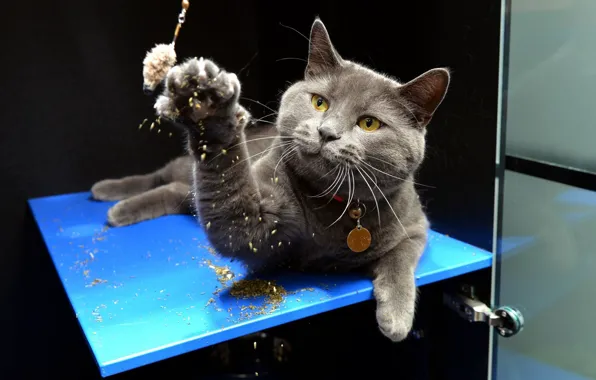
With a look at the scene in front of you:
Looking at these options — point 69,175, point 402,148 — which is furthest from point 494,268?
point 69,175

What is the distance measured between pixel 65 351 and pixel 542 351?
62.2 inches

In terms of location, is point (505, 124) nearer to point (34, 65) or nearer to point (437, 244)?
point (437, 244)

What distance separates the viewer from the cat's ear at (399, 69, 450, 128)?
918 millimetres

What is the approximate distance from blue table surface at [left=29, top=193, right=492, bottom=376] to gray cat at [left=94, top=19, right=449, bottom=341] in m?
0.08

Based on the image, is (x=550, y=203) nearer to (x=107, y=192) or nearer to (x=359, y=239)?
(x=359, y=239)

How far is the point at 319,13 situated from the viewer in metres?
1.65

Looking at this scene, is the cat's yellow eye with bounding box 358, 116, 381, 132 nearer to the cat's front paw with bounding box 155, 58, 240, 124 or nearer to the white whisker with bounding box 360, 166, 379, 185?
the white whisker with bounding box 360, 166, 379, 185

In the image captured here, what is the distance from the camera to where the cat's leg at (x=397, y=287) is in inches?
37.4

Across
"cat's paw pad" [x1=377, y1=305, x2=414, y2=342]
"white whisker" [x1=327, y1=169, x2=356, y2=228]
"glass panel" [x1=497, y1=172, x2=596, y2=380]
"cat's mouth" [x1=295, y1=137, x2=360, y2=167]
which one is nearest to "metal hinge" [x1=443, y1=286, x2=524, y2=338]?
"glass panel" [x1=497, y1=172, x2=596, y2=380]

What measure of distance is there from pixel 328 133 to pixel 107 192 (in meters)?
1.06

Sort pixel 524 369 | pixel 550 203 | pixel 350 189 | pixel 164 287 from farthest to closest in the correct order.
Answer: pixel 524 369 < pixel 550 203 < pixel 164 287 < pixel 350 189

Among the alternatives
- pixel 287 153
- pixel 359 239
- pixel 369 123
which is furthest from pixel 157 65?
pixel 359 239

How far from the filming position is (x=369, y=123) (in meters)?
0.95

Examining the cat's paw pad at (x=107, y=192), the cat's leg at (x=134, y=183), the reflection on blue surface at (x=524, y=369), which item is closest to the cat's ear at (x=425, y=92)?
the reflection on blue surface at (x=524, y=369)
